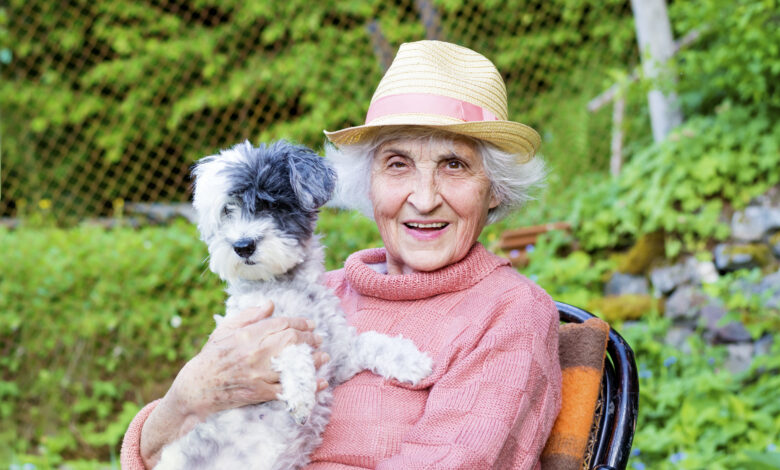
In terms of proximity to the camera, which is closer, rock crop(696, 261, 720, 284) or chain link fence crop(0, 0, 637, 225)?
rock crop(696, 261, 720, 284)

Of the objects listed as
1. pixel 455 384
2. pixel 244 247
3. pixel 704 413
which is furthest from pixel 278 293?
pixel 704 413

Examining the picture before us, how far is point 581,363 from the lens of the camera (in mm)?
2148

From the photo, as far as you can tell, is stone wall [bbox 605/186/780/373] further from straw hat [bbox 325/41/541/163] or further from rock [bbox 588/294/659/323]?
straw hat [bbox 325/41/541/163]

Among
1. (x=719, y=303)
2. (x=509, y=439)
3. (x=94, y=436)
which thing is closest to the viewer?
(x=509, y=439)

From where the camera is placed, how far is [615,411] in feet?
6.89

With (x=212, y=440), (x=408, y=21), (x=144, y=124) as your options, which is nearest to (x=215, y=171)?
(x=212, y=440)

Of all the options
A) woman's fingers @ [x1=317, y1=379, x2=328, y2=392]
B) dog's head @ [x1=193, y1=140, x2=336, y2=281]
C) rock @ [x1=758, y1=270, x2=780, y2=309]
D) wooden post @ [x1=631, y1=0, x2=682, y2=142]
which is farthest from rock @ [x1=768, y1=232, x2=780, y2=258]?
woman's fingers @ [x1=317, y1=379, x2=328, y2=392]

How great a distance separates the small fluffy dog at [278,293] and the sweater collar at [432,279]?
0.14m

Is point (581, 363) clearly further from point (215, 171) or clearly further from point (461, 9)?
point (461, 9)

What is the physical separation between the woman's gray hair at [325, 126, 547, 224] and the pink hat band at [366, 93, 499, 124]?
0.21 feet

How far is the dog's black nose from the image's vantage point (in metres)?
1.96

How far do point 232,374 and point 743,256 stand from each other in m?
3.68

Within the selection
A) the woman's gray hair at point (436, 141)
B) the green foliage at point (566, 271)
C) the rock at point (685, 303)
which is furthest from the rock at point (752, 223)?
the woman's gray hair at point (436, 141)

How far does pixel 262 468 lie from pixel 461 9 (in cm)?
519
